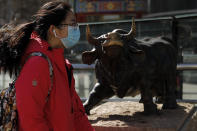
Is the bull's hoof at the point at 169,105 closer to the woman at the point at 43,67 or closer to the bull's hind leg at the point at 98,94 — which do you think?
the bull's hind leg at the point at 98,94

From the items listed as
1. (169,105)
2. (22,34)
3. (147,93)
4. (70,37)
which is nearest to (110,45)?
(147,93)

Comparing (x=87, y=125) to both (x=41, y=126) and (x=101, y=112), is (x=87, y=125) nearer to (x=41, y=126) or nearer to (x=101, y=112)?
(x=41, y=126)

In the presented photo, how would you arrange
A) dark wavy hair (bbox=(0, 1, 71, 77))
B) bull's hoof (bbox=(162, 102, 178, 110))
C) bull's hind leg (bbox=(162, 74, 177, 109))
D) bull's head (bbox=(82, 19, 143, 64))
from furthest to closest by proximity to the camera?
bull's hoof (bbox=(162, 102, 178, 110)), bull's hind leg (bbox=(162, 74, 177, 109)), bull's head (bbox=(82, 19, 143, 64)), dark wavy hair (bbox=(0, 1, 71, 77))

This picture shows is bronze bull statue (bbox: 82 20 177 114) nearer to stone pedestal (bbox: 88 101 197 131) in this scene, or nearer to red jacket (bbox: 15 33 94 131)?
stone pedestal (bbox: 88 101 197 131)

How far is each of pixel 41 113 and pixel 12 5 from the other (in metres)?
18.9

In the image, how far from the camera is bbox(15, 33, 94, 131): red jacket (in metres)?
1.88

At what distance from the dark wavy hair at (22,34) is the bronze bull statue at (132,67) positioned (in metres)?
1.08

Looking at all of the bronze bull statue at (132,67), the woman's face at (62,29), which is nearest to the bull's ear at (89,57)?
the bronze bull statue at (132,67)

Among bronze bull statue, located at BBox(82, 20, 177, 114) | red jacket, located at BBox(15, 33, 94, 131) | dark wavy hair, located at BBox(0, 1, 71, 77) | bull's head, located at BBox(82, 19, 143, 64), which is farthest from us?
bronze bull statue, located at BBox(82, 20, 177, 114)

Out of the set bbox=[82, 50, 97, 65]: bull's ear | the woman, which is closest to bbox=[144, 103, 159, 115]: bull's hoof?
bbox=[82, 50, 97, 65]: bull's ear

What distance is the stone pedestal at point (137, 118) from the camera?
3.35 m

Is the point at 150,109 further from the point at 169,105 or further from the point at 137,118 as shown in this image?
the point at 169,105

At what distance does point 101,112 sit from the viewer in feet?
13.4

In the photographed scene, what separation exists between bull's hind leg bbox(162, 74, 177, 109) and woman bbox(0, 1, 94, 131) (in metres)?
2.04
